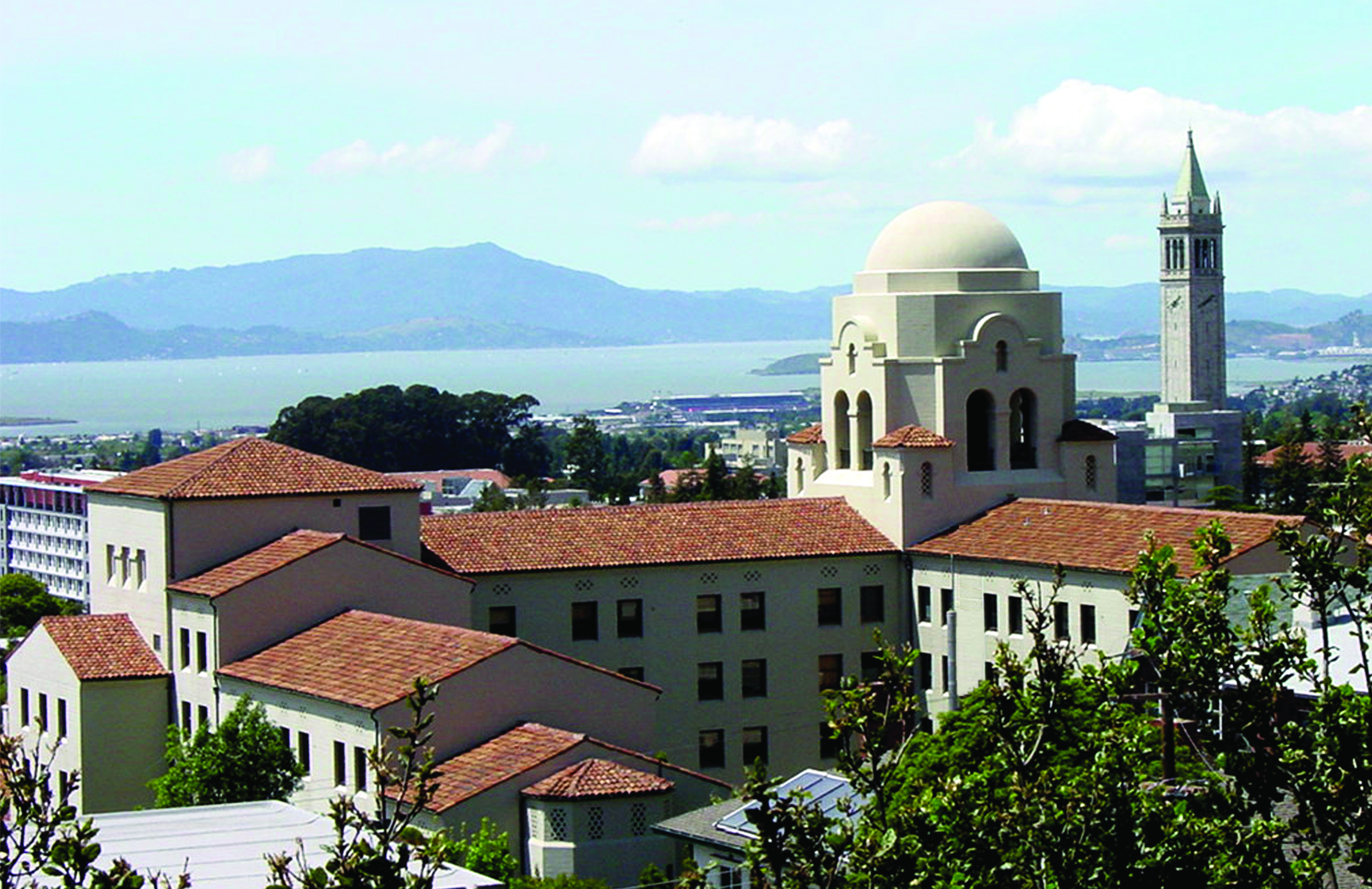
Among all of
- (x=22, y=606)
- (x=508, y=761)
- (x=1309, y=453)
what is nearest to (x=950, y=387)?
(x=508, y=761)

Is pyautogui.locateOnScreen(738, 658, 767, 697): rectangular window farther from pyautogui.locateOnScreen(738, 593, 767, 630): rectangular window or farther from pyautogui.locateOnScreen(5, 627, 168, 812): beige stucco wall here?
pyautogui.locateOnScreen(5, 627, 168, 812): beige stucco wall

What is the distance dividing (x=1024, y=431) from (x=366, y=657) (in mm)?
19852

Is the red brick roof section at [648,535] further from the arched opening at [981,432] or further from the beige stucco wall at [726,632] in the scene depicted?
the arched opening at [981,432]

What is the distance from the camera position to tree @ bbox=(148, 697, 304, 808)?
147ft

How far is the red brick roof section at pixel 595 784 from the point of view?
4184cm

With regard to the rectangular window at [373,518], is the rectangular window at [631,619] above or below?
below

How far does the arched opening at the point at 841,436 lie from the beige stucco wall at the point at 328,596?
1237 cm

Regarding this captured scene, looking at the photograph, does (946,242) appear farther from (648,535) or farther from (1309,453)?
(1309,453)

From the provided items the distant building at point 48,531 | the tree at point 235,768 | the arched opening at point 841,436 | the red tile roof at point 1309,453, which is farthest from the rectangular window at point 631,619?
the distant building at point 48,531

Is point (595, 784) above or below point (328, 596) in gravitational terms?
below

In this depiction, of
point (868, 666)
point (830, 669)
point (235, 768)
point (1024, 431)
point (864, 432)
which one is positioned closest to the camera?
point (235, 768)

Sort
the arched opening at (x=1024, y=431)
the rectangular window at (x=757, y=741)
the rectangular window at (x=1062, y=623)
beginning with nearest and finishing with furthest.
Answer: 1. the rectangular window at (x=1062, y=623)
2. the rectangular window at (x=757, y=741)
3. the arched opening at (x=1024, y=431)

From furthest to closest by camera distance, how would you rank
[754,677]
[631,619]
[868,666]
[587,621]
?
[868,666], [754,677], [631,619], [587,621]

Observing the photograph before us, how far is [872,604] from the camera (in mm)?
57125
